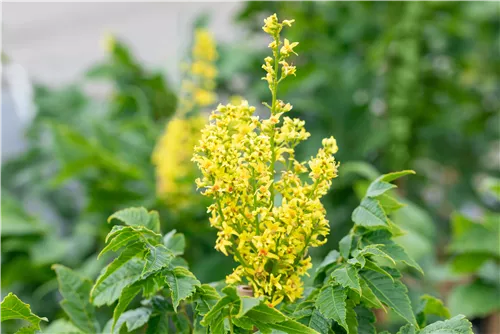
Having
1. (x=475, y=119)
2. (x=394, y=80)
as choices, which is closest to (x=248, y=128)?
(x=394, y=80)

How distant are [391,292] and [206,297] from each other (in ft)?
0.58

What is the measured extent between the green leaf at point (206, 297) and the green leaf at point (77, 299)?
0.66 ft

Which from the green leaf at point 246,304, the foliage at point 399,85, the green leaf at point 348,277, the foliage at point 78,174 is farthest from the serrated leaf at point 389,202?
the foliage at point 399,85

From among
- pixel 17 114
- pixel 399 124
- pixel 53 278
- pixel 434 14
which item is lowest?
pixel 53 278

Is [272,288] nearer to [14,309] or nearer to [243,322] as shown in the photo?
[243,322]

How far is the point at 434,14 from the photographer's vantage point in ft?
7.07

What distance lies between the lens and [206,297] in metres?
0.58

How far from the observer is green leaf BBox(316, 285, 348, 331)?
527mm

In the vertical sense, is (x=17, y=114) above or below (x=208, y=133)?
below

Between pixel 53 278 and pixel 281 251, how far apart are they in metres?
1.20

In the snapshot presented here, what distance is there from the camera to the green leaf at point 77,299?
2.34 ft

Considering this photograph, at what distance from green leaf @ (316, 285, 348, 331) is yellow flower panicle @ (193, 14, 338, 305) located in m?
0.04

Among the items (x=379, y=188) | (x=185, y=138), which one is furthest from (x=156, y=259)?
(x=185, y=138)

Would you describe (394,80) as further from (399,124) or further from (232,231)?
(232,231)
